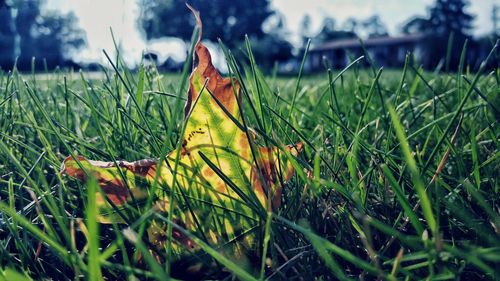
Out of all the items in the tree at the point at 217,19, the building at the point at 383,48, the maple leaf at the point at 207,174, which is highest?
the tree at the point at 217,19

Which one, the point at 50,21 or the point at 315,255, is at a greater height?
the point at 50,21

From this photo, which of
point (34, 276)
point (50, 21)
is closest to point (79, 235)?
point (34, 276)

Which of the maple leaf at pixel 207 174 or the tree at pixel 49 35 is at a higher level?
the tree at pixel 49 35

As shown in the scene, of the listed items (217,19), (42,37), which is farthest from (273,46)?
(42,37)

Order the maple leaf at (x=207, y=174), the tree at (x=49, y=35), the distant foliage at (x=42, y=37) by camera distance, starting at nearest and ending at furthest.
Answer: the maple leaf at (x=207, y=174) < the distant foliage at (x=42, y=37) < the tree at (x=49, y=35)

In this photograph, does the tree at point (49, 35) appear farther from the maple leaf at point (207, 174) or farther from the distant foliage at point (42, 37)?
the maple leaf at point (207, 174)

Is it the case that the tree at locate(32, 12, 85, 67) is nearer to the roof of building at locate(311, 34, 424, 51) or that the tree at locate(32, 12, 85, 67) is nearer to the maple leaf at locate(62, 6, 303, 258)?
the roof of building at locate(311, 34, 424, 51)

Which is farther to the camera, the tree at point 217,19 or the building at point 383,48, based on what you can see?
the building at point 383,48

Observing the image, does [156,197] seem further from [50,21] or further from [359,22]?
[359,22]

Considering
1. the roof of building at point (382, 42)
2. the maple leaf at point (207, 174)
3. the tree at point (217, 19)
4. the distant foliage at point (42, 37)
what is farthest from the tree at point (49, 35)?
the maple leaf at point (207, 174)

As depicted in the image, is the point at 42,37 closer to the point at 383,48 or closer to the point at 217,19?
the point at 217,19
